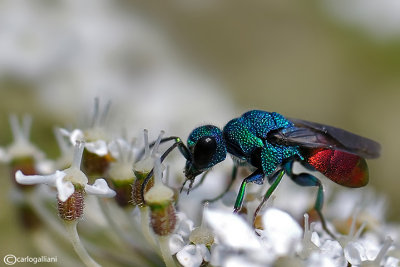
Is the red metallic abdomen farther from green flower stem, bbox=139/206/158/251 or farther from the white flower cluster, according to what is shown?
green flower stem, bbox=139/206/158/251

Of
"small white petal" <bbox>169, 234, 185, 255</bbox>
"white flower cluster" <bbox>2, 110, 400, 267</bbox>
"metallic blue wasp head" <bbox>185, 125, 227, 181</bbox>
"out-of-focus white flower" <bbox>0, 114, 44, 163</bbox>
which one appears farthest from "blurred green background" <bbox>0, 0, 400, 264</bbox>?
"small white petal" <bbox>169, 234, 185, 255</bbox>

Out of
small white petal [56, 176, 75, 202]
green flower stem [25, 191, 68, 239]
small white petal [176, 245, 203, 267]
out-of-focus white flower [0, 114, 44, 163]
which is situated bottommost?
green flower stem [25, 191, 68, 239]

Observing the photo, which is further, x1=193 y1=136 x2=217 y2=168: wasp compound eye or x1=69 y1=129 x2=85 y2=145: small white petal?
x1=69 y1=129 x2=85 y2=145: small white petal

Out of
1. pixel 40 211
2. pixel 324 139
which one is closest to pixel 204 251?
pixel 324 139

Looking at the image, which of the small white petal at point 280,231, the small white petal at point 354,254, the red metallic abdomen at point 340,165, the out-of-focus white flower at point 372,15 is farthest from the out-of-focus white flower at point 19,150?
the out-of-focus white flower at point 372,15

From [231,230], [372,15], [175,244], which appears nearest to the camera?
[231,230]

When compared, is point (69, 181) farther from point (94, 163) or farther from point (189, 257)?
point (189, 257)

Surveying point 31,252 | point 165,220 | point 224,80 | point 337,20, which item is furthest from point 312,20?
point 165,220
